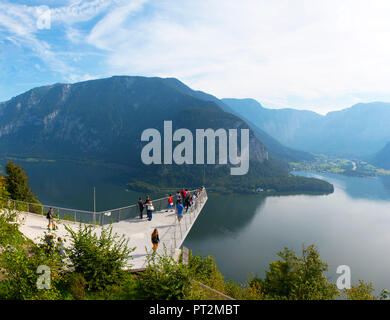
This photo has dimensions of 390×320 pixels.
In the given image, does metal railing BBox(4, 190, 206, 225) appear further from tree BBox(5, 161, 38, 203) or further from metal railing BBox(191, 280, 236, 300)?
tree BBox(5, 161, 38, 203)

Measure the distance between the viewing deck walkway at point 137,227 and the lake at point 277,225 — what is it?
124 feet

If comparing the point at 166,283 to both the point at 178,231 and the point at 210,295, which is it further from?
the point at 178,231

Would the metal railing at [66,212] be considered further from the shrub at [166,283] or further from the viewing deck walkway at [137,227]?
the shrub at [166,283]

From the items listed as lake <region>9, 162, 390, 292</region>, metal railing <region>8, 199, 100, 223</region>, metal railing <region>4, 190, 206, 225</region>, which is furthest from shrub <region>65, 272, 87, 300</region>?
lake <region>9, 162, 390, 292</region>

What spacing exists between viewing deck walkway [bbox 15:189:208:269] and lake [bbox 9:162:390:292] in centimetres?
3789

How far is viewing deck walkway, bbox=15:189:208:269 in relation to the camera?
13.4m

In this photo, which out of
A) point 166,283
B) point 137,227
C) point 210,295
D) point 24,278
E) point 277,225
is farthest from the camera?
point 277,225

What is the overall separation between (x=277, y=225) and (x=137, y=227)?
303ft

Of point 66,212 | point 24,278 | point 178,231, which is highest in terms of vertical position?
point 66,212

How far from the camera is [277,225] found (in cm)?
10006

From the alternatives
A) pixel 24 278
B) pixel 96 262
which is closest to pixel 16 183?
pixel 96 262
